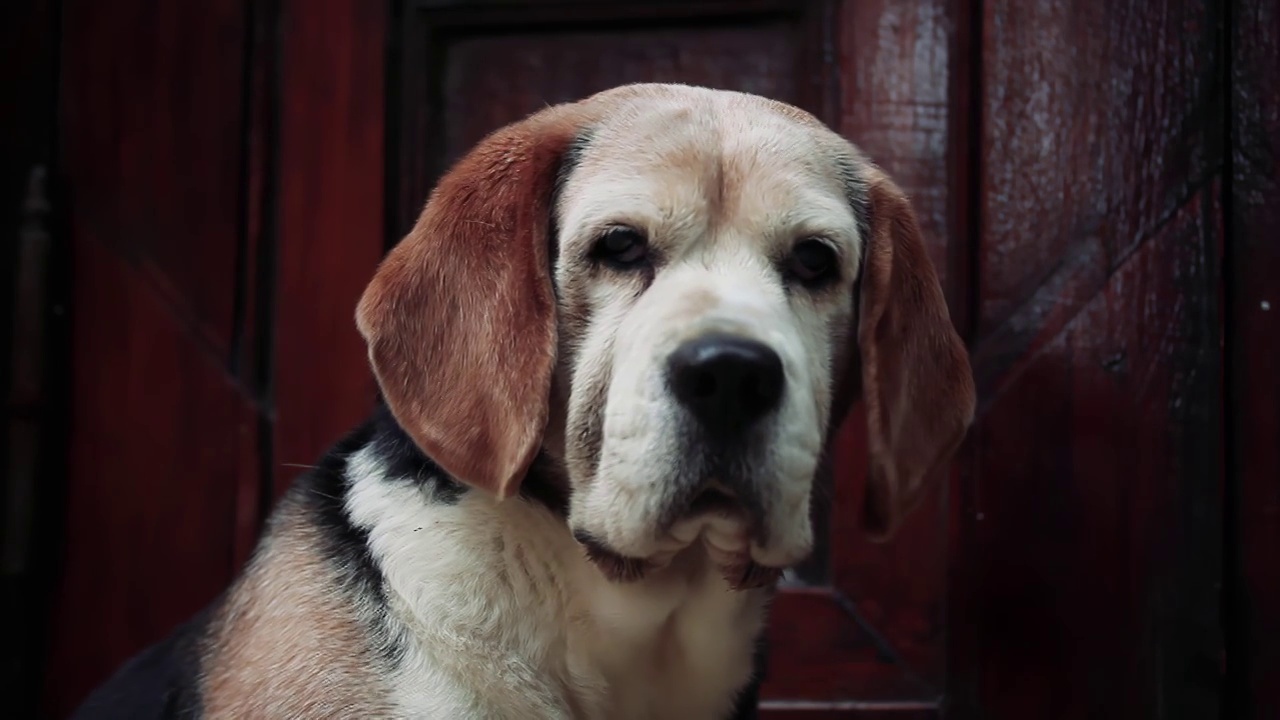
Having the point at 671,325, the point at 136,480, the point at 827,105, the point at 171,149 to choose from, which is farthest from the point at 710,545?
the point at 171,149

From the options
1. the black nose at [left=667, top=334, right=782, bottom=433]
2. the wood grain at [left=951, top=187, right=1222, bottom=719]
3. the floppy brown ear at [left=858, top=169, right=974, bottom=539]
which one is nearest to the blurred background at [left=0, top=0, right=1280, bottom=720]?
the wood grain at [left=951, top=187, right=1222, bottom=719]

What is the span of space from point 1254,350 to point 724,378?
66.4 inches

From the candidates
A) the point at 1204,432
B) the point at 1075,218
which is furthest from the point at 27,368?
the point at 1204,432

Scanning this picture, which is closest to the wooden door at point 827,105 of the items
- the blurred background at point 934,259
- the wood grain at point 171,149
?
the blurred background at point 934,259

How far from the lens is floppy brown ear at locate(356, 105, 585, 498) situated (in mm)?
1677

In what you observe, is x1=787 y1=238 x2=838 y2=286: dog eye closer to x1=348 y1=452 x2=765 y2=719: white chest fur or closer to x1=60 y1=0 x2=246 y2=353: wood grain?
x1=348 y1=452 x2=765 y2=719: white chest fur

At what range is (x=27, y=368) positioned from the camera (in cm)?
285

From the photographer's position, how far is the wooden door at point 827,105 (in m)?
2.72

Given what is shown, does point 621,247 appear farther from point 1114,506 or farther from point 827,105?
point 1114,506

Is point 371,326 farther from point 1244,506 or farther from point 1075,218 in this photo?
point 1244,506

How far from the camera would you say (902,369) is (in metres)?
1.88

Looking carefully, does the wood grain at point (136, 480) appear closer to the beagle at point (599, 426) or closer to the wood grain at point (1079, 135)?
the beagle at point (599, 426)

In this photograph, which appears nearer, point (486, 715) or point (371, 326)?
point (486, 715)

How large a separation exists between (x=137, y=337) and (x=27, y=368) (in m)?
0.27
